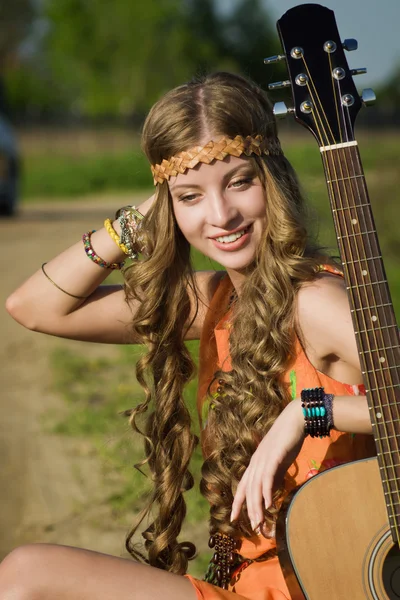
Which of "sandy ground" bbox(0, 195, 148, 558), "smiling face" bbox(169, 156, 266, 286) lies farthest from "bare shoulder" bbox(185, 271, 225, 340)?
"sandy ground" bbox(0, 195, 148, 558)

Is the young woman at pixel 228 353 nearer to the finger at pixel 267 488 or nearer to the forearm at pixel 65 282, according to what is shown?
the finger at pixel 267 488

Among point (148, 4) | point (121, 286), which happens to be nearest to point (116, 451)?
point (121, 286)

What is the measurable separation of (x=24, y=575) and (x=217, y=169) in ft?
3.84

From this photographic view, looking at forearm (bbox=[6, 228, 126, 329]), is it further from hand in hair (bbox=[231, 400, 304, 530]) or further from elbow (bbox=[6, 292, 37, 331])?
hand in hair (bbox=[231, 400, 304, 530])

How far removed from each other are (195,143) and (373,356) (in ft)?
2.62

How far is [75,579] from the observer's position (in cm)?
227

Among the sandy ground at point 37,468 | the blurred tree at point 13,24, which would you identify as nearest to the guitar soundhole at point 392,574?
the sandy ground at point 37,468

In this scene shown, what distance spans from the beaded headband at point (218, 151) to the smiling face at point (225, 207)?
0.02 meters

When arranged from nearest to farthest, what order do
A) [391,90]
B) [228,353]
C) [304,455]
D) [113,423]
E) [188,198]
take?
1. [304,455]
2. [188,198]
3. [228,353]
4. [113,423]
5. [391,90]

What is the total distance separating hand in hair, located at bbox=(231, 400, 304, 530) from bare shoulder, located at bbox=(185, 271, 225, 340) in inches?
31.0

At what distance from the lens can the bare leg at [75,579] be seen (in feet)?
7.42

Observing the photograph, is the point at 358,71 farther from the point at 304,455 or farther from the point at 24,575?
the point at 24,575

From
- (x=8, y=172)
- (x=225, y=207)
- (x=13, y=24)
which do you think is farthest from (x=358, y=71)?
(x=13, y=24)

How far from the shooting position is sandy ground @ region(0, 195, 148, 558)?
441cm
